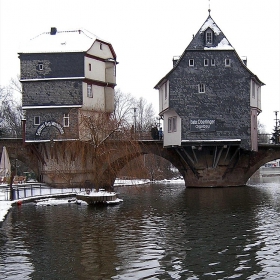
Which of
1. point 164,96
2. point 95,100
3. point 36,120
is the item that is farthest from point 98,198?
point 164,96

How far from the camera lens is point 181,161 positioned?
1889 inches

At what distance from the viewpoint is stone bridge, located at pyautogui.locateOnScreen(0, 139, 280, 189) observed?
42250 mm

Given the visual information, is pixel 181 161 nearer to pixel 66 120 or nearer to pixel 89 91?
pixel 89 91

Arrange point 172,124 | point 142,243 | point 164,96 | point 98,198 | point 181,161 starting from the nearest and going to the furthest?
point 142,243 → point 98,198 → point 172,124 → point 164,96 → point 181,161

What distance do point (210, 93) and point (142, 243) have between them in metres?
28.3

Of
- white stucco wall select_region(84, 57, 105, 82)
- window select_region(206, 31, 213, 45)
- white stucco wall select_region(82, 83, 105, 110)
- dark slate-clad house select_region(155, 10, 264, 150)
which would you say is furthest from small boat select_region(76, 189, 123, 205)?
window select_region(206, 31, 213, 45)

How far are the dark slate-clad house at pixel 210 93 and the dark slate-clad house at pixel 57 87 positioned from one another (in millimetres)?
7144

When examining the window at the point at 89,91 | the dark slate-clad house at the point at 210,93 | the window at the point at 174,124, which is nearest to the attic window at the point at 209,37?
the dark slate-clad house at the point at 210,93

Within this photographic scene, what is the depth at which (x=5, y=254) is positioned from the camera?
1667 centimetres

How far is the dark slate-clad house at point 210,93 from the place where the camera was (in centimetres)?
4438

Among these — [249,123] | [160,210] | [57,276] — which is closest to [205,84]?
[249,123]

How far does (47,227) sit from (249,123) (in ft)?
87.0

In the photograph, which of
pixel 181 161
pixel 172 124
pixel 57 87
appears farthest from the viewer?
pixel 181 161

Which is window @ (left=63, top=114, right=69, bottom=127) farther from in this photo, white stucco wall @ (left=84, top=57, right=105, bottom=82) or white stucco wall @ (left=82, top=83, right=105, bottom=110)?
white stucco wall @ (left=84, top=57, right=105, bottom=82)
